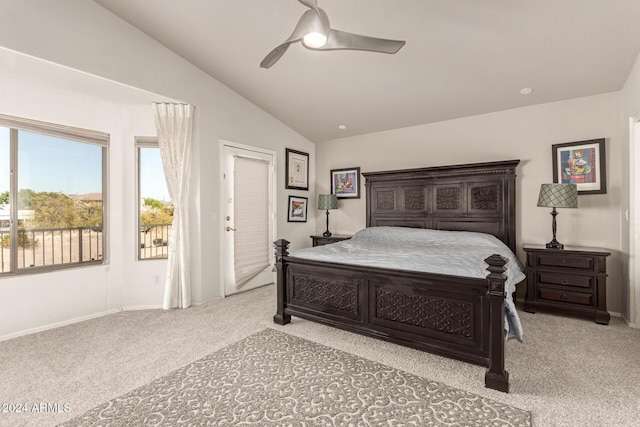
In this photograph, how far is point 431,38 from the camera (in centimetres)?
303

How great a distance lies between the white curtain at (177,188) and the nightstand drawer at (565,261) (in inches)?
174

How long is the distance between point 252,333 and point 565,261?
11.8 ft

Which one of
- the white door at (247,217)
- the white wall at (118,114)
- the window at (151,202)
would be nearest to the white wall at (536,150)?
the white door at (247,217)

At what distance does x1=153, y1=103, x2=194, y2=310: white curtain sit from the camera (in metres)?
3.94

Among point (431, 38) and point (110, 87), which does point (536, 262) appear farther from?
point (110, 87)

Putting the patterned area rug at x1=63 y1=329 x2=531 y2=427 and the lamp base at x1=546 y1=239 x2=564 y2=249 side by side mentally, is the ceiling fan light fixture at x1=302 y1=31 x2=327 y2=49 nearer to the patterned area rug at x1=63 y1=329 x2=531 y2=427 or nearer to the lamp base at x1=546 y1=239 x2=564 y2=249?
the patterned area rug at x1=63 y1=329 x2=531 y2=427

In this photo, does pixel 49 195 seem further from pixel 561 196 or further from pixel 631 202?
pixel 631 202

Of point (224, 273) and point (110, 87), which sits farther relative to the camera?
point (224, 273)

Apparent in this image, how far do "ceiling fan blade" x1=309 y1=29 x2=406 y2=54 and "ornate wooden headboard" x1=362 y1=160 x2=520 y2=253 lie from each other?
8.64 ft

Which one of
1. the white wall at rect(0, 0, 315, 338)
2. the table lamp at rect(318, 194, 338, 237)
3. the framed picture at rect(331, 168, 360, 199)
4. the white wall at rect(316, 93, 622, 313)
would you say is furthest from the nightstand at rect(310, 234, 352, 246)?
the white wall at rect(0, 0, 315, 338)

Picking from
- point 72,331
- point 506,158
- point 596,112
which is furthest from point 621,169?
point 72,331

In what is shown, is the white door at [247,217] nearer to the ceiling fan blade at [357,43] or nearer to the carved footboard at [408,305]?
the carved footboard at [408,305]

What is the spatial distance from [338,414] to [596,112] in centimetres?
447

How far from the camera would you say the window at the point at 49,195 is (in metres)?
3.28
